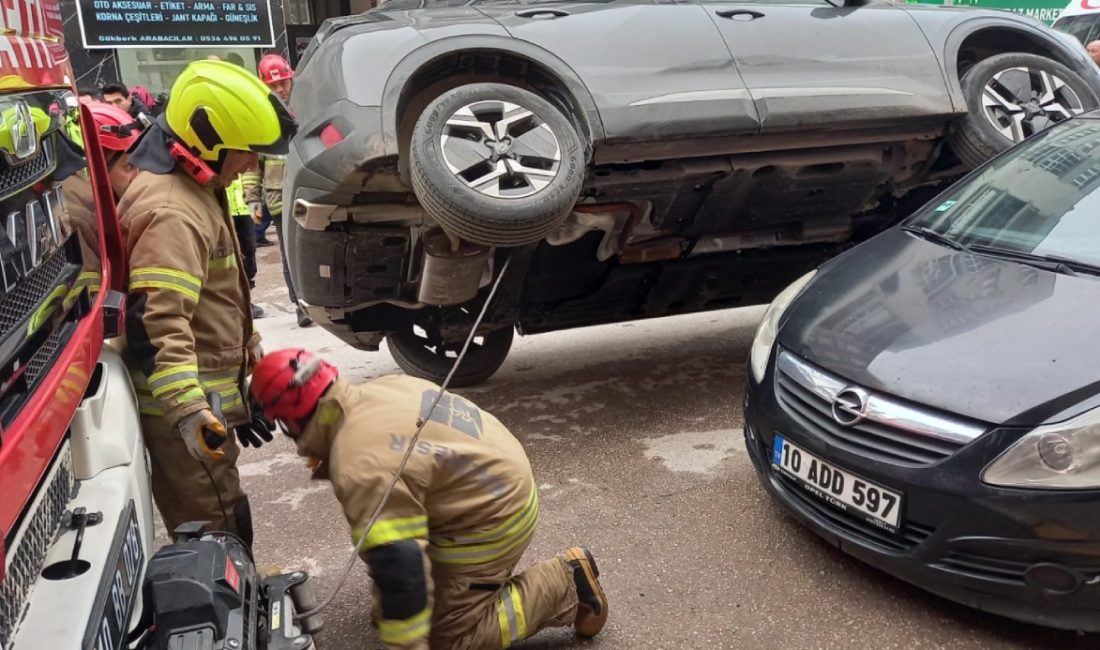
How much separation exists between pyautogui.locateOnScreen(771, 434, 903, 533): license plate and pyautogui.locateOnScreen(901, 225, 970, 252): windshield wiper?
0.97 m

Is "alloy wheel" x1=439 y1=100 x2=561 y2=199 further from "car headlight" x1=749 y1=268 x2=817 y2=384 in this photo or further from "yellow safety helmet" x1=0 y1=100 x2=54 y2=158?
"yellow safety helmet" x1=0 y1=100 x2=54 y2=158

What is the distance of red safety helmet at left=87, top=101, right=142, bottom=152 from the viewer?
11.3 ft

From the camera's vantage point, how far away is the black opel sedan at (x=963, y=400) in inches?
89.9

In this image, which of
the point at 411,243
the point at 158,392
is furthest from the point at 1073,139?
the point at 158,392

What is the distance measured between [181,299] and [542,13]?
2.09 metres

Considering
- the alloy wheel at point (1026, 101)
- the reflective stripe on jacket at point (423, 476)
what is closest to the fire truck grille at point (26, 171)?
the reflective stripe on jacket at point (423, 476)

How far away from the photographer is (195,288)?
2449 mm

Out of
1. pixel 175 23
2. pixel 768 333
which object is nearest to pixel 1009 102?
pixel 768 333

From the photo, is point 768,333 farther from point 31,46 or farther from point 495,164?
point 31,46

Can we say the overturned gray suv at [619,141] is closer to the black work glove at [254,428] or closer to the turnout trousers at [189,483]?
the black work glove at [254,428]

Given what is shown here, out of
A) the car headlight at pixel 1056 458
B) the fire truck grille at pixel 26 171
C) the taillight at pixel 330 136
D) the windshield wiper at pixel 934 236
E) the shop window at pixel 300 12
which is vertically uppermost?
the fire truck grille at pixel 26 171

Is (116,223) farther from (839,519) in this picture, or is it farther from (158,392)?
(839,519)

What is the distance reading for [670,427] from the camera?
164 inches

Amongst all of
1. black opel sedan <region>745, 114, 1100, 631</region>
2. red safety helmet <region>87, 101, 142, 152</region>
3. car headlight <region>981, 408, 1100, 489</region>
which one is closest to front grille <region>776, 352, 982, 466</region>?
black opel sedan <region>745, 114, 1100, 631</region>
